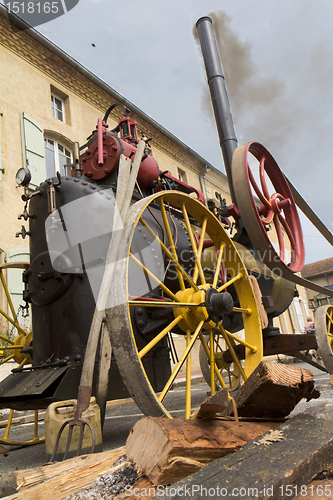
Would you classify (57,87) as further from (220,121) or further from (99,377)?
(99,377)

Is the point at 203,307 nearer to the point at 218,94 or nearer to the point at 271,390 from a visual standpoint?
the point at 271,390

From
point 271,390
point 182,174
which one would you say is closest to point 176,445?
point 271,390

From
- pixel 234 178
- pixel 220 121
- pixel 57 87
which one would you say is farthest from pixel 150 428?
pixel 57 87

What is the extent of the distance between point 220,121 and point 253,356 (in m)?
2.94

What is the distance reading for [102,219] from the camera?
8.15 feet

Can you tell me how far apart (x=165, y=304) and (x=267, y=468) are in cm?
94

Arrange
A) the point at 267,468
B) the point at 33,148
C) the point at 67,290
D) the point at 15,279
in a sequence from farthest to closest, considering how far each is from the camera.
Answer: the point at 33,148
the point at 15,279
the point at 67,290
the point at 267,468

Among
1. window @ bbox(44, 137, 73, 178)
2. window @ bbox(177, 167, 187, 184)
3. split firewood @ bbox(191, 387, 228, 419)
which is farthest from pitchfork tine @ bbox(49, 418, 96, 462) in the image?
window @ bbox(177, 167, 187, 184)

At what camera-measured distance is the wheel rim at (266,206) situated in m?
3.09

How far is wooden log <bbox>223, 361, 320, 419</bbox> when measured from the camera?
1.36 metres

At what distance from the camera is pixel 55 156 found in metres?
7.88

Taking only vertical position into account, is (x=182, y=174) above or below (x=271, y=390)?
above

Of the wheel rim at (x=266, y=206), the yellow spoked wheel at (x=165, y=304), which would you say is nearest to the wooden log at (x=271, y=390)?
the yellow spoked wheel at (x=165, y=304)

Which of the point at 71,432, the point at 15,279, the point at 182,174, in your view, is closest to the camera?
the point at 71,432
